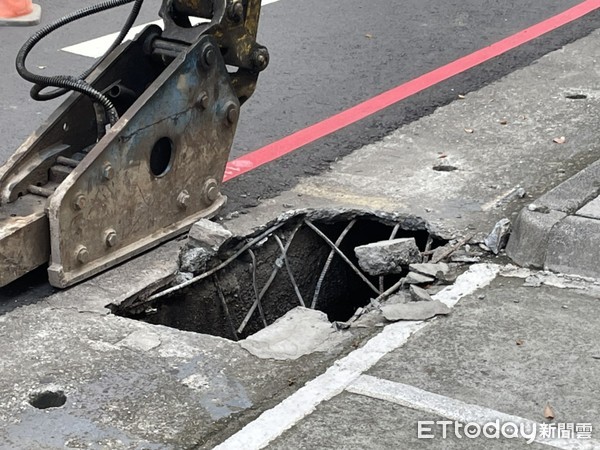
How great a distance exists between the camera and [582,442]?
391cm

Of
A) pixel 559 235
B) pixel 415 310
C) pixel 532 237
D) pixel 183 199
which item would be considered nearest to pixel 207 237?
pixel 183 199

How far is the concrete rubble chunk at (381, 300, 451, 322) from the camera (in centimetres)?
477

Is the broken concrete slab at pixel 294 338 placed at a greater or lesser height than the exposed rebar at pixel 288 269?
greater

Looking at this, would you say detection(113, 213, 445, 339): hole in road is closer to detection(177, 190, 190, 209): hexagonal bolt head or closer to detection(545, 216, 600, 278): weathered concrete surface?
detection(177, 190, 190, 209): hexagonal bolt head

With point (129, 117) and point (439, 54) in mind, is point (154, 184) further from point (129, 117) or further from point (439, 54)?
point (439, 54)

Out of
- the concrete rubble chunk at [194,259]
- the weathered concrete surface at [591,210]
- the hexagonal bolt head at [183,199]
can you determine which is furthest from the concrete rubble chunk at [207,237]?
the weathered concrete surface at [591,210]

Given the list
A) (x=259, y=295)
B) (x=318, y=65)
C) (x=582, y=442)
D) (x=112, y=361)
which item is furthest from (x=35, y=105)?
(x=582, y=442)

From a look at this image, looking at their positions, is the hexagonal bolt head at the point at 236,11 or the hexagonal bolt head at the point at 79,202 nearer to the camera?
the hexagonal bolt head at the point at 79,202

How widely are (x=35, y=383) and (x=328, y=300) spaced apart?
2006 mm

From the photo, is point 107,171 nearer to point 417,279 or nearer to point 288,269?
point 288,269

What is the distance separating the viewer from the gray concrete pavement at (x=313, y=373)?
13.2 ft

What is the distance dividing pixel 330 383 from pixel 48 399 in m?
1.02

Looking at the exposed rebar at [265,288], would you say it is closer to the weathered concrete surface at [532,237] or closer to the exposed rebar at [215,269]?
the exposed rebar at [215,269]

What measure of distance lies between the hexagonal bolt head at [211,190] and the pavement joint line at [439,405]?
166 cm
